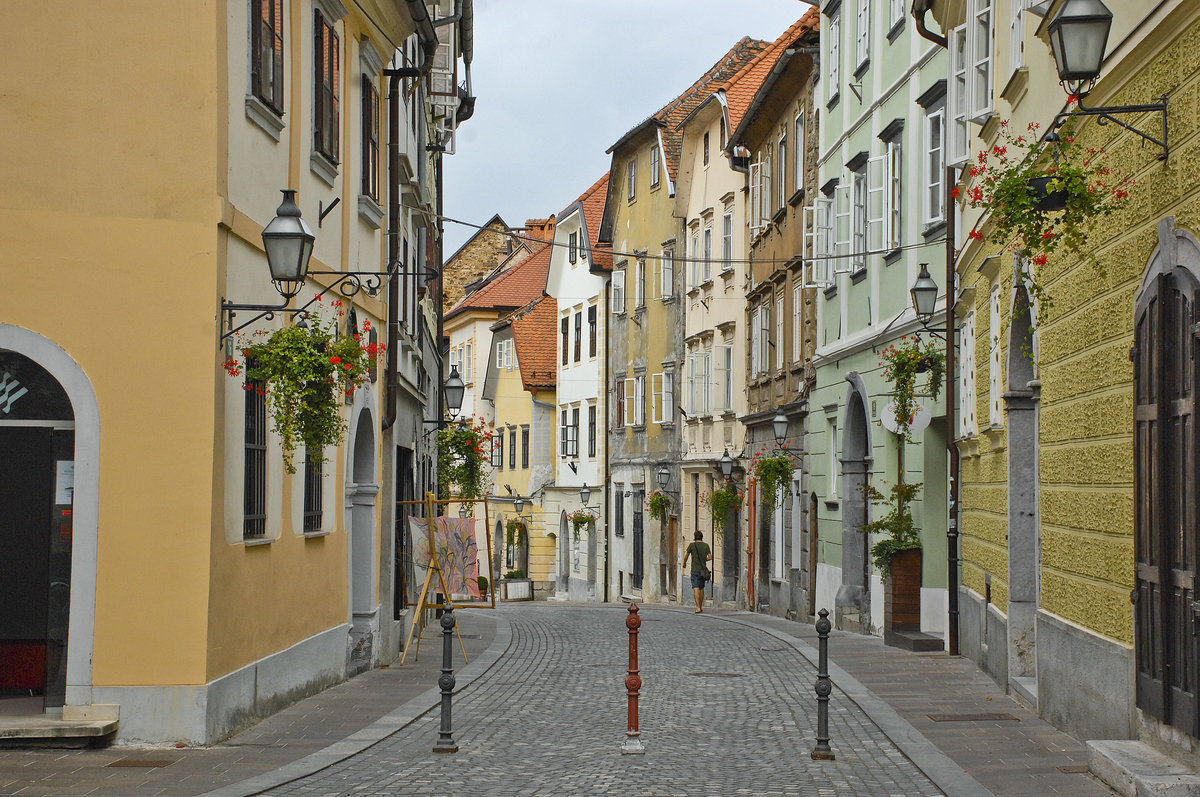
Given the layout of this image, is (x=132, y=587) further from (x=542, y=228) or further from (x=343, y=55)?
(x=542, y=228)

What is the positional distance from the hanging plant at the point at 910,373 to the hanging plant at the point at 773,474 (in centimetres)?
884

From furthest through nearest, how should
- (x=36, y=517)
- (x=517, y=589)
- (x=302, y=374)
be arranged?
(x=517, y=589)
(x=36, y=517)
(x=302, y=374)

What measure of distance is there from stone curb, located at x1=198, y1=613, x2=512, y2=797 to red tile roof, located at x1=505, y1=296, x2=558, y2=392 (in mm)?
38248

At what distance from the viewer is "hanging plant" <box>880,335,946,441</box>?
19969 millimetres

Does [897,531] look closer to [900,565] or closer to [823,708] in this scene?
[900,565]

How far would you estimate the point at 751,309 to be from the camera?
35.3 meters

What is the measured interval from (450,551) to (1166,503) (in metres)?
10.7

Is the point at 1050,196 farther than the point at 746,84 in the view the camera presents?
No

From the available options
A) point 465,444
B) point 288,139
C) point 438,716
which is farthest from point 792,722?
point 465,444

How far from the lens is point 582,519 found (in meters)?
49.5

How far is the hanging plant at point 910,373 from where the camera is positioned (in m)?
20.0

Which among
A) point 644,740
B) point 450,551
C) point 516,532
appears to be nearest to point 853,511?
point 450,551

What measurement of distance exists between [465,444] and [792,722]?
57.4 ft

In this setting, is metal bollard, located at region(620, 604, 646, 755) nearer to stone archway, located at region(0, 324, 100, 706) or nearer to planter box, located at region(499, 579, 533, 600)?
stone archway, located at region(0, 324, 100, 706)
